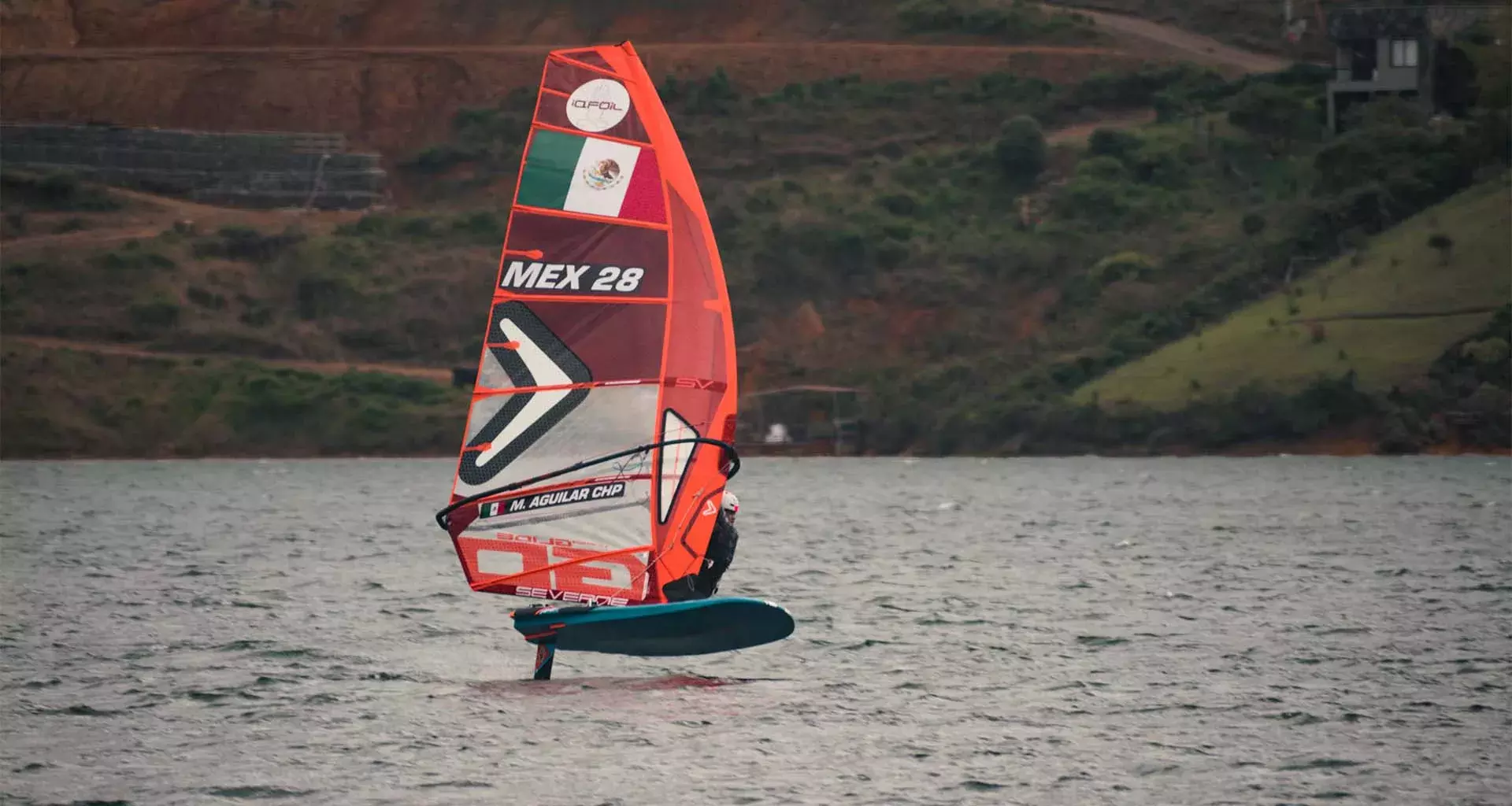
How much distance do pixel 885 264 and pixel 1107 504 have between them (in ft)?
145

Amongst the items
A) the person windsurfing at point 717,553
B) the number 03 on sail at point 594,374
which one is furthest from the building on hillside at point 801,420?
the number 03 on sail at point 594,374

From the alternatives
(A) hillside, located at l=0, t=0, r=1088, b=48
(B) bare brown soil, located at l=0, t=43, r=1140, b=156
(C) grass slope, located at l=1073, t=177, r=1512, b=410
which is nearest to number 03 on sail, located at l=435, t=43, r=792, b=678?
(C) grass slope, located at l=1073, t=177, r=1512, b=410

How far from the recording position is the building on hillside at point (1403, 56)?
108562 mm

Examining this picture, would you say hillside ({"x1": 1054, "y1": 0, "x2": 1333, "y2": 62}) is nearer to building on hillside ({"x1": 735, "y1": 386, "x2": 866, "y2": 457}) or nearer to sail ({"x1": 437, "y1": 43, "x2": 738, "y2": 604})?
building on hillside ({"x1": 735, "y1": 386, "x2": 866, "y2": 457})

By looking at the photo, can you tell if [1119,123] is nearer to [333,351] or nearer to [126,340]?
[333,351]

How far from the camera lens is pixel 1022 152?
11319 cm

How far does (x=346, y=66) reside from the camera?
138 meters

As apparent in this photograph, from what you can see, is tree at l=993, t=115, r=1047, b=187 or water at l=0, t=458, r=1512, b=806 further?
tree at l=993, t=115, r=1047, b=187

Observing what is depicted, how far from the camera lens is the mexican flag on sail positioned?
963 inches

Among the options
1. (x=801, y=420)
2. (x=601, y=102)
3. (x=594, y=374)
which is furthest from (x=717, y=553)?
(x=801, y=420)

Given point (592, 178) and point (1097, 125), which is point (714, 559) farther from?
point (1097, 125)

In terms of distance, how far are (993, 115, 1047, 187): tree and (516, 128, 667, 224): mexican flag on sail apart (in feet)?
297

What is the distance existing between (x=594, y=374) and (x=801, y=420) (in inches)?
2982

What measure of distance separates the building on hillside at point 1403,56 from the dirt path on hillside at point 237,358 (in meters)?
51.2
